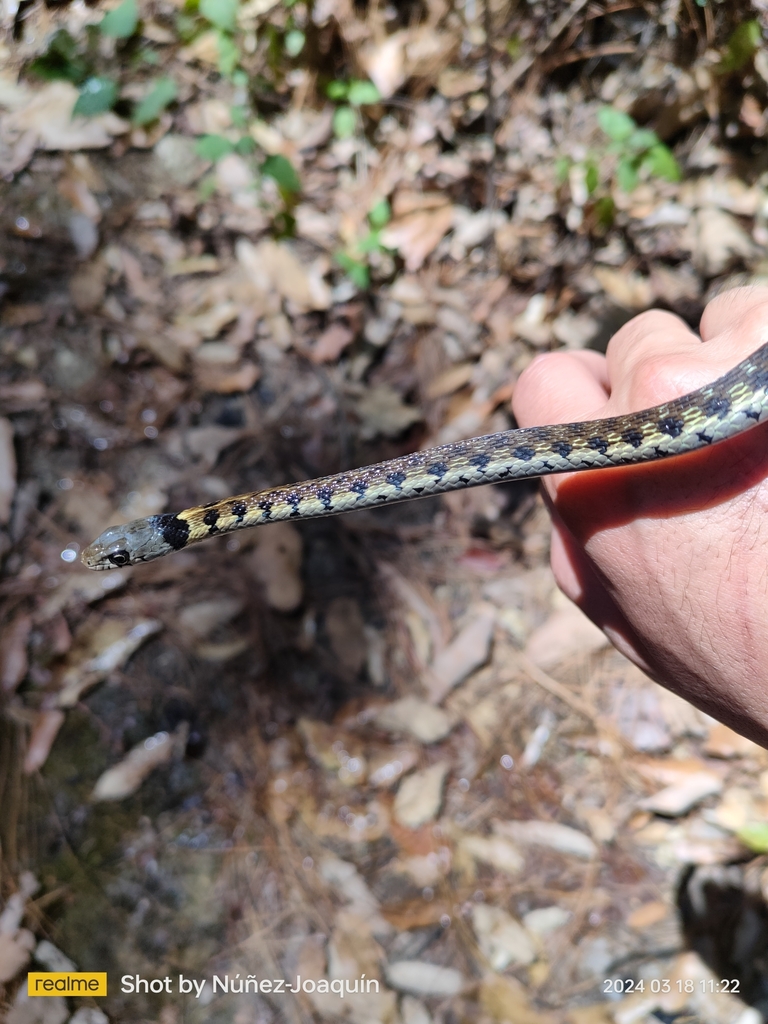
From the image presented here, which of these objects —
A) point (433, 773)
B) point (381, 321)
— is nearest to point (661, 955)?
point (433, 773)

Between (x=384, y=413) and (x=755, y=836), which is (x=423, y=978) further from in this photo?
(x=384, y=413)

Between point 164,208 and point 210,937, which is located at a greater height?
point 164,208

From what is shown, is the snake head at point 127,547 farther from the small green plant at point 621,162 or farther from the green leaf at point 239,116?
the small green plant at point 621,162

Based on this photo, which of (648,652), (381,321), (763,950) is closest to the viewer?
(648,652)

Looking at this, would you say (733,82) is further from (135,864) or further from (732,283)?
(135,864)

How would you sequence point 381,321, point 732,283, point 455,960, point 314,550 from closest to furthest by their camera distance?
1. point 455,960
2. point 732,283
3. point 314,550
4. point 381,321

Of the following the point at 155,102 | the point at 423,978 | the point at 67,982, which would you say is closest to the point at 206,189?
the point at 155,102

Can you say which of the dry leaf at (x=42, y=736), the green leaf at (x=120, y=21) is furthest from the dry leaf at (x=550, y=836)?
the green leaf at (x=120, y=21)

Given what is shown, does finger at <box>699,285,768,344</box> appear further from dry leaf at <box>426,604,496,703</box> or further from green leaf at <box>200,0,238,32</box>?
green leaf at <box>200,0,238,32</box>
